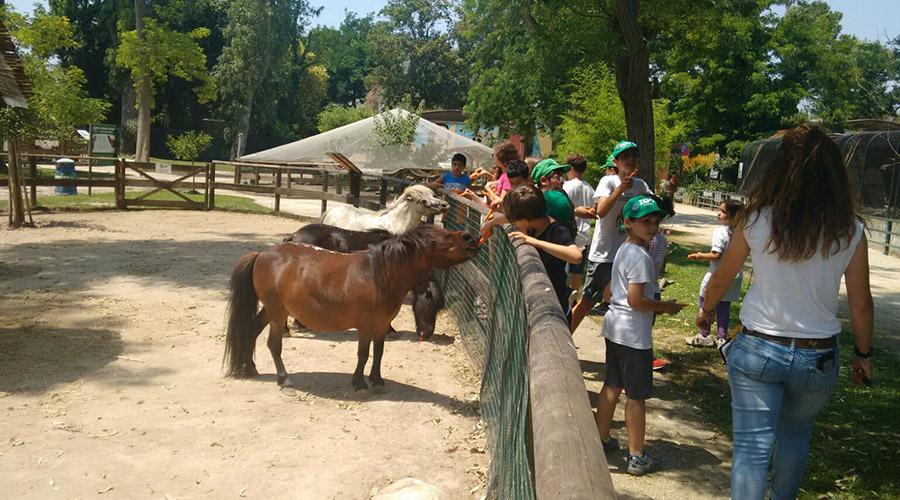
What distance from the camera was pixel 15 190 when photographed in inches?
535

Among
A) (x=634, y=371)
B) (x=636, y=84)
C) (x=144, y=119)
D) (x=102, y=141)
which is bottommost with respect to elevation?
(x=634, y=371)

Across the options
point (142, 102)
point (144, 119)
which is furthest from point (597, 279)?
point (144, 119)

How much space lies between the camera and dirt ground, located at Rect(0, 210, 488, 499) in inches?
166

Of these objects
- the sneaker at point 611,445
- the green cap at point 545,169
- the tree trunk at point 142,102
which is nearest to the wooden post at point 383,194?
the green cap at point 545,169

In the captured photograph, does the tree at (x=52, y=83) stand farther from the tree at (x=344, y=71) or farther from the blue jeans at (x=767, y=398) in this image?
the tree at (x=344, y=71)

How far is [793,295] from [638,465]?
177 centimetres

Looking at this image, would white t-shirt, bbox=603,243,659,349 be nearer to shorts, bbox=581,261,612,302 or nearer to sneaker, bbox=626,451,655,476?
sneaker, bbox=626,451,655,476

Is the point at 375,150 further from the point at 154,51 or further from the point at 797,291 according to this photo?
the point at 154,51

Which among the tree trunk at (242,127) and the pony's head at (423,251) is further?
the tree trunk at (242,127)

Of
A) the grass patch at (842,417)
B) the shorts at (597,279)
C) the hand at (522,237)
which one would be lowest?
the grass patch at (842,417)

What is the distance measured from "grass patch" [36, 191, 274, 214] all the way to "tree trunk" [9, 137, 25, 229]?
2866mm

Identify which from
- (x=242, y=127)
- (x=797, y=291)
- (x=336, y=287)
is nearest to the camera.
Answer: (x=797, y=291)

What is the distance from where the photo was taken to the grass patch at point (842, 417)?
4.45m

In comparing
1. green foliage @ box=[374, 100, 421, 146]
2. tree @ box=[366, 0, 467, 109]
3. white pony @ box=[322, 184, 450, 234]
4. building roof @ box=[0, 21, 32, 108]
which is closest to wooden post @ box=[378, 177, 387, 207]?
white pony @ box=[322, 184, 450, 234]
